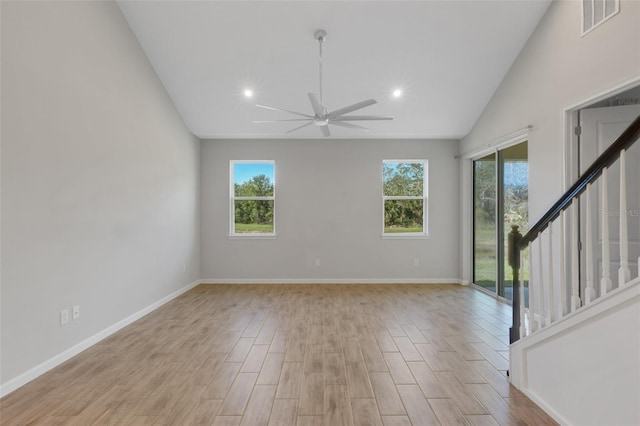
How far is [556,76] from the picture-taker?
3186 mm

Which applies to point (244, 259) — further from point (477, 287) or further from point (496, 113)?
point (496, 113)

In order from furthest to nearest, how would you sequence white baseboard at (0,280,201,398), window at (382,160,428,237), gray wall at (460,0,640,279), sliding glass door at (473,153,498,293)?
1. window at (382,160,428,237)
2. sliding glass door at (473,153,498,293)
3. gray wall at (460,0,640,279)
4. white baseboard at (0,280,201,398)

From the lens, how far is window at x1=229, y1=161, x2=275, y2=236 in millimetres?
5727

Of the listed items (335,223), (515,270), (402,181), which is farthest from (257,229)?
(515,270)

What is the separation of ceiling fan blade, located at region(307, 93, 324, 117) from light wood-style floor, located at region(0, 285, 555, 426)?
234 centimetres

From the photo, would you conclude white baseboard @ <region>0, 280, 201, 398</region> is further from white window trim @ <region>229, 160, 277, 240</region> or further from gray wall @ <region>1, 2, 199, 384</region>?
white window trim @ <region>229, 160, 277, 240</region>

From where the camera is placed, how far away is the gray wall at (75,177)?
7.44ft

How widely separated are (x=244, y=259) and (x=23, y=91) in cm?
389

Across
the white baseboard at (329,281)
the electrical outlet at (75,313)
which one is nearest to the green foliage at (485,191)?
the white baseboard at (329,281)

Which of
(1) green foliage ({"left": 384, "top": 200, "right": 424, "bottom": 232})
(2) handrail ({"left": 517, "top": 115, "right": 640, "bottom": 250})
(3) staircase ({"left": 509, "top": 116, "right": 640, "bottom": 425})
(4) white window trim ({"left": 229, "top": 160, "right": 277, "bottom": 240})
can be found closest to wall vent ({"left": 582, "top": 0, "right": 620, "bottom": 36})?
(3) staircase ({"left": 509, "top": 116, "right": 640, "bottom": 425})

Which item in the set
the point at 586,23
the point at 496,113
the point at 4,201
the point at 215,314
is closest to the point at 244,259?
the point at 215,314

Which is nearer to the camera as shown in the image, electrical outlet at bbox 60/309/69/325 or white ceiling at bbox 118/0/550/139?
electrical outlet at bbox 60/309/69/325

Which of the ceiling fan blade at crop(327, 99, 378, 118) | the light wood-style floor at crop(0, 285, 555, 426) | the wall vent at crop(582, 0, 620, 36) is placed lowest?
the light wood-style floor at crop(0, 285, 555, 426)

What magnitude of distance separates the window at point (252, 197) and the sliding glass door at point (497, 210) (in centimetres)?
369
